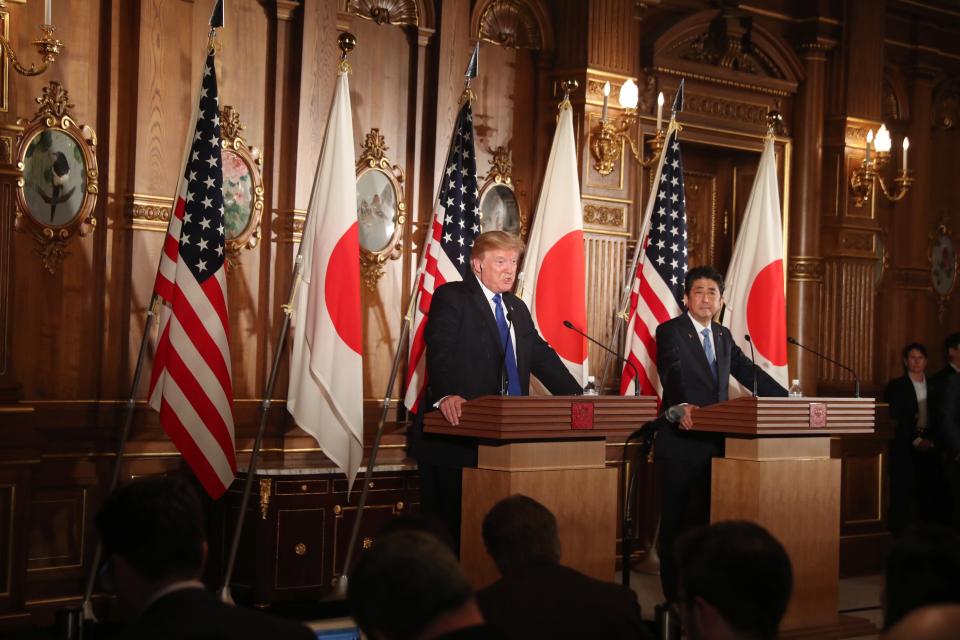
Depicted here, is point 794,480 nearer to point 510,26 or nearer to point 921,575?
point 921,575

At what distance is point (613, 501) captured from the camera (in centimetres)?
510

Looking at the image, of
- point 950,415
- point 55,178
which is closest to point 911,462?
point 950,415

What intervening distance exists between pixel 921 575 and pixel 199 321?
13.2ft

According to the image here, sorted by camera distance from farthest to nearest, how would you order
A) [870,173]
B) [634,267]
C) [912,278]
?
[912,278], [870,173], [634,267]

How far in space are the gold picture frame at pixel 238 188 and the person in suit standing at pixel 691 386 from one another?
223 centimetres

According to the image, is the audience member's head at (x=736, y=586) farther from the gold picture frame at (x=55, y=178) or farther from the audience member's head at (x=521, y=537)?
the gold picture frame at (x=55, y=178)

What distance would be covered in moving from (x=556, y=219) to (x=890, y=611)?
198 inches

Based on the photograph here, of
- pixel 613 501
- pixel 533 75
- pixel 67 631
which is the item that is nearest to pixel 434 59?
pixel 533 75

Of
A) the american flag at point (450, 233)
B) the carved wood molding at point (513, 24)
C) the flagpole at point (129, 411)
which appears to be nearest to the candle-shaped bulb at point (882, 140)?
the carved wood molding at point (513, 24)

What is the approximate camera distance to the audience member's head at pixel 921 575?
8.41 feet

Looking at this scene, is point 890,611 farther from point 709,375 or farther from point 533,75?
point 533,75

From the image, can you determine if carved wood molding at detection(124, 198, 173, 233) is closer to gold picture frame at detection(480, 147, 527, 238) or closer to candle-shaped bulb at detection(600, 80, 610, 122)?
gold picture frame at detection(480, 147, 527, 238)

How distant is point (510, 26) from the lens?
25.9 feet

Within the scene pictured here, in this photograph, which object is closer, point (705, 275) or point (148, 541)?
point (148, 541)
